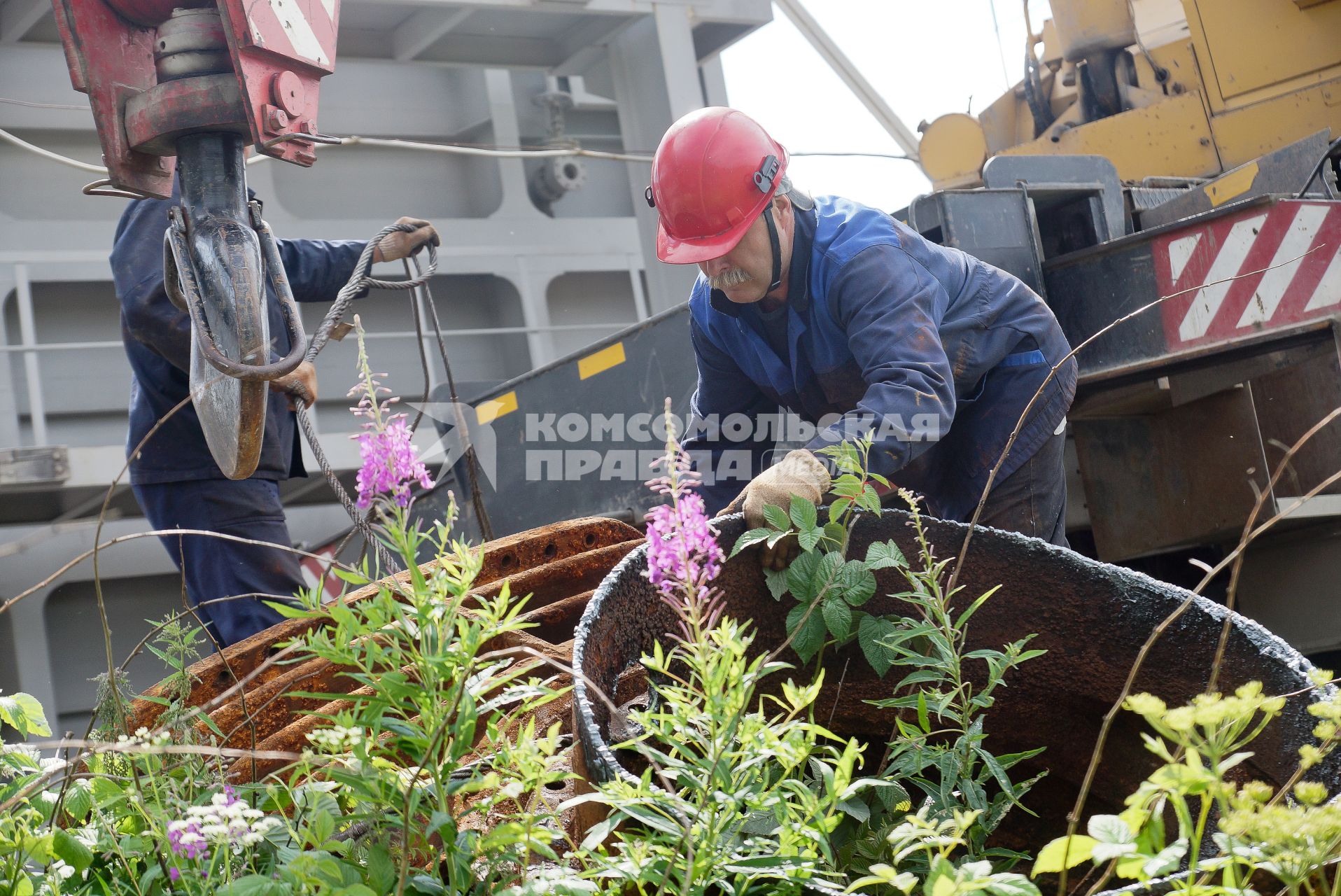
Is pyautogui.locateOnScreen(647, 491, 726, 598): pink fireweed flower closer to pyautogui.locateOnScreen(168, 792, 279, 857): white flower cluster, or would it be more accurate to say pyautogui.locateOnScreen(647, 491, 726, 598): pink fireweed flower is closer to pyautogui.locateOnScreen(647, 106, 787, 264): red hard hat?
pyautogui.locateOnScreen(168, 792, 279, 857): white flower cluster

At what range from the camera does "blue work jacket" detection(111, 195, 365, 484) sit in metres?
2.81

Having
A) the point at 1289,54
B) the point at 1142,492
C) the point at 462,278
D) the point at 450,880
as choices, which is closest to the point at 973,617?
the point at 450,880

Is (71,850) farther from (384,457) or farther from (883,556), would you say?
(883,556)

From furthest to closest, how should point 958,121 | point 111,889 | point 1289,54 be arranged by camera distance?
point 958,121 → point 1289,54 → point 111,889

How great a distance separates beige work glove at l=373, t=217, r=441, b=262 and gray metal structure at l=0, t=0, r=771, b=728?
4.95 meters

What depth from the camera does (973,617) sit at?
1660 millimetres

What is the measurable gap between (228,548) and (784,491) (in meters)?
1.63

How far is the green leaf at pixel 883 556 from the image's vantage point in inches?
58.0

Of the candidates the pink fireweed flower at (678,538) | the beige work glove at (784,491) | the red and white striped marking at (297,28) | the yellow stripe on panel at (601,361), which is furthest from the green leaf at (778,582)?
the yellow stripe on panel at (601,361)

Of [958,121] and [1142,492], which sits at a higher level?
[958,121]

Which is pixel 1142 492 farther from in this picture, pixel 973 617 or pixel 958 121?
pixel 958 121

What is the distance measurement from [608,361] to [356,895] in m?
3.27

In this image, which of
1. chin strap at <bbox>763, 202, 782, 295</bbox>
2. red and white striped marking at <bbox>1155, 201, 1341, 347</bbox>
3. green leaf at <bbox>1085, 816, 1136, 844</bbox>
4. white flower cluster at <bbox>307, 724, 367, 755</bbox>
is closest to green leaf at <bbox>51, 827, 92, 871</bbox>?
white flower cluster at <bbox>307, 724, 367, 755</bbox>

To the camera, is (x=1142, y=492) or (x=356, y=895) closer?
(x=356, y=895)
